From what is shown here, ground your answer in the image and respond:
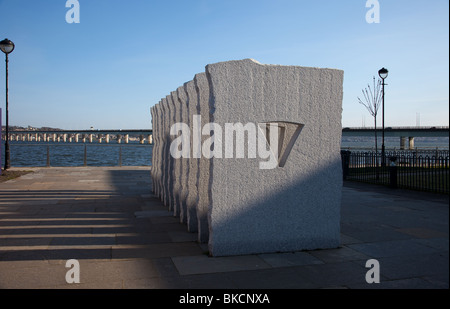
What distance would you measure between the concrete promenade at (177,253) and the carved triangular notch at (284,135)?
150cm

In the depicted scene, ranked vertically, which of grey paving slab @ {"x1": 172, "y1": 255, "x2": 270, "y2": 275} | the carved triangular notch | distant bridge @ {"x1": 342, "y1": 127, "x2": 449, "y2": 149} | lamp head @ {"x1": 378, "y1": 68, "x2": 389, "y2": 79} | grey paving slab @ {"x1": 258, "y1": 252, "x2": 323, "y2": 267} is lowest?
grey paving slab @ {"x1": 258, "y1": 252, "x2": 323, "y2": 267}

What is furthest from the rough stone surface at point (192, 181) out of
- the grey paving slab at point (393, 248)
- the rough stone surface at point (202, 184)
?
the grey paving slab at point (393, 248)

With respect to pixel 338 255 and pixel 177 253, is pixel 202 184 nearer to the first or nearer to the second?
pixel 177 253

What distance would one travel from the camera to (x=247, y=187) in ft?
18.9

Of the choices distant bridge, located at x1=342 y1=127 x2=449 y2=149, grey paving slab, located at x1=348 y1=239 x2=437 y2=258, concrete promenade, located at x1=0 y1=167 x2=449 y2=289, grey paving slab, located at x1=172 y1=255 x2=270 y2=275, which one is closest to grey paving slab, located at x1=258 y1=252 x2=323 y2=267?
concrete promenade, located at x1=0 y1=167 x2=449 y2=289

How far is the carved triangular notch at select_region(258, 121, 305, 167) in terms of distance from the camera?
5938 mm

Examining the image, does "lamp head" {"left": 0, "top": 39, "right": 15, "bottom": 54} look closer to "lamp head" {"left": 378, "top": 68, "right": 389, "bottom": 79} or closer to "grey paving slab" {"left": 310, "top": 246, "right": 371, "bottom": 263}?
"lamp head" {"left": 378, "top": 68, "right": 389, "bottom": 79}

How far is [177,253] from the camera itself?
5.84 m

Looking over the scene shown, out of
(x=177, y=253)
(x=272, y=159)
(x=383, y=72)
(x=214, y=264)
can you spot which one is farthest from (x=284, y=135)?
(x=383, y=72)

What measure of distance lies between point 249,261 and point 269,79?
2.61 metres

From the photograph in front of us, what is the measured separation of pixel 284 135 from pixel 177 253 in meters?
2.46

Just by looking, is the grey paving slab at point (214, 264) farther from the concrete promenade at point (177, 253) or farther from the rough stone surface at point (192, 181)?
the rough stone surface at point (192, 181)

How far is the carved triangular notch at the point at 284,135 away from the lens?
5.94 m

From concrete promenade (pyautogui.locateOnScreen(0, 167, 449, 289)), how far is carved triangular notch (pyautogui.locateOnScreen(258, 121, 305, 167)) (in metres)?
1.50
